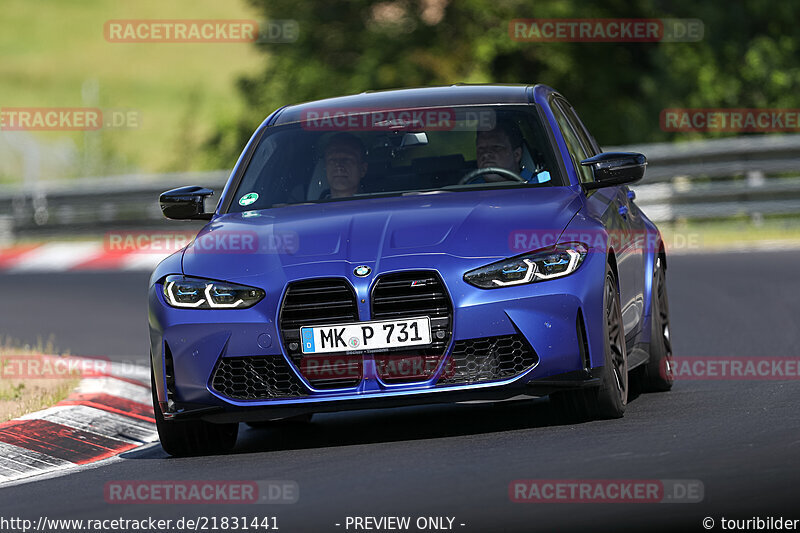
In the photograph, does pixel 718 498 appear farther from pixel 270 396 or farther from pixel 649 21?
pixel 649 21

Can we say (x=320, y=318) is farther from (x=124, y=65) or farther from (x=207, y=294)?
(x=124, y=65)

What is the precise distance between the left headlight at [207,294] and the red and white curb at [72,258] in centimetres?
1487

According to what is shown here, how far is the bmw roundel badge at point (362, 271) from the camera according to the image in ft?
24.4

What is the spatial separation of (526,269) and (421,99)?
200cm

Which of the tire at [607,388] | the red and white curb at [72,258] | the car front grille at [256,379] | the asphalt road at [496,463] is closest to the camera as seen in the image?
the asphalt road at [496,463]

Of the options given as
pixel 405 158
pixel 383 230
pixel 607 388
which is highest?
pixel 405 158

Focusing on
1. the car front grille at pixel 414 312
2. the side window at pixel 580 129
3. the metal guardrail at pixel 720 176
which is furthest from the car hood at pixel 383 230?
the metal guardrail at pixel 720 176

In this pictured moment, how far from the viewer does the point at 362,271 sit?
7449 mm

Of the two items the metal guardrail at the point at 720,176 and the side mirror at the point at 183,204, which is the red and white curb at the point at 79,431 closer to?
the side mirror at the point at 183,204

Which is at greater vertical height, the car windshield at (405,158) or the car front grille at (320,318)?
the car windshield at (405,158)

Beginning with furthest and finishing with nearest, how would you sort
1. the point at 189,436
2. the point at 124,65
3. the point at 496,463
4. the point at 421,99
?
1. the point at 124,65
2. the point at 421,99
3. the point at 189,436
4. the point at 496,463

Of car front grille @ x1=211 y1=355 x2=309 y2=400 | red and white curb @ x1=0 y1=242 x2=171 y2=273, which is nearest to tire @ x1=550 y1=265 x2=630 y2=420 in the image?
car front grille @ x1=211 y1=355 x2=309 y2=400

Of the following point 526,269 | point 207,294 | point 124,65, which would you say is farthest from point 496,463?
point 124,65

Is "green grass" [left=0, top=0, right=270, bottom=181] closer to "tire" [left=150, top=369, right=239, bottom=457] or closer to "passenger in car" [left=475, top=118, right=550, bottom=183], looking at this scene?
"passenger in car" [left=475, top=118, right=550, bottom=183]
